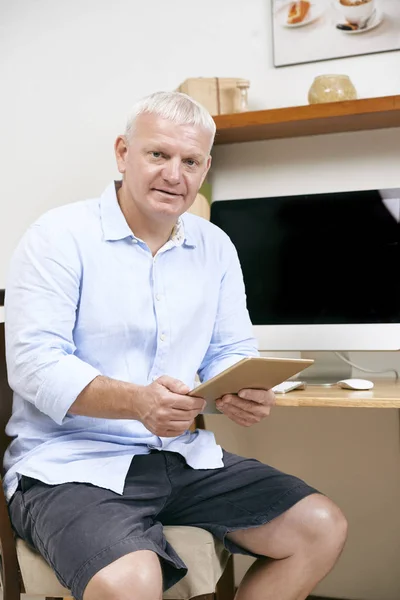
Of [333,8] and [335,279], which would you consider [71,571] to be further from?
[333,8]

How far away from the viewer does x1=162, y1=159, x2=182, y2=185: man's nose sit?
1.48 meters

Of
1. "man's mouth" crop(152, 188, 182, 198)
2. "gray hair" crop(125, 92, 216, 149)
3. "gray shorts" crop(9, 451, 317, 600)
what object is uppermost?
"gray hair" crop(125, 92, 216, 149)

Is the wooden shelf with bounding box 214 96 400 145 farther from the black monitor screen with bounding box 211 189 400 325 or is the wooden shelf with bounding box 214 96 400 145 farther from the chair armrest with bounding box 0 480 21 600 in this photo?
the chair armrest with bounding box 0 480 21 600

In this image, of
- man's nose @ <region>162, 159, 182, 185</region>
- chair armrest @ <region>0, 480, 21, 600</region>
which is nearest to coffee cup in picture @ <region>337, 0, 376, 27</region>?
man's nose @ <region>162, 159, 182, 185</region>

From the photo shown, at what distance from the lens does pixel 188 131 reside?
150 centimetres

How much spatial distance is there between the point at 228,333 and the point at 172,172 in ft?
1.28

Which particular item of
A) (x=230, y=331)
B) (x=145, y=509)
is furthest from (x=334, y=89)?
(x=145, y=509)

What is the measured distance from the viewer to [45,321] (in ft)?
4.42

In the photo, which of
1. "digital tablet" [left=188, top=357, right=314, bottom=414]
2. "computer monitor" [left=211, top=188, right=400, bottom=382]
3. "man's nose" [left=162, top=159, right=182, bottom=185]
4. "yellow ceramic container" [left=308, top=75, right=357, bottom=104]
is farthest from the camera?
"yellow ceramic container" [left=308, top=75, right=357, bottom=104]

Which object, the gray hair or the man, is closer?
the man

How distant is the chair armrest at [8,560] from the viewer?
131cm

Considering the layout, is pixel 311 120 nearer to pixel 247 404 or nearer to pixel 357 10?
pixel 357 10

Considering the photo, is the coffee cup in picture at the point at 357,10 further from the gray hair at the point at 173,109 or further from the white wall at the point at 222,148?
the gray hair at the point at 173,109

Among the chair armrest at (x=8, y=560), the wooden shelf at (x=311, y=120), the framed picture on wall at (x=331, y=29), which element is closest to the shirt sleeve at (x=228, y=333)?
the chair armrest at (x=8, y=560)
